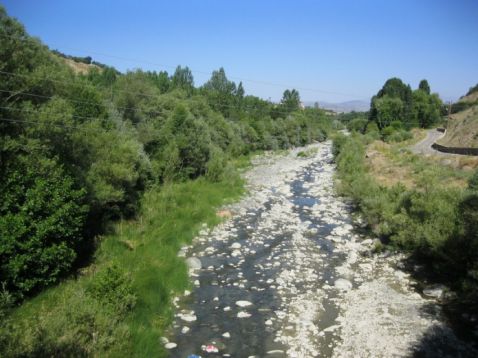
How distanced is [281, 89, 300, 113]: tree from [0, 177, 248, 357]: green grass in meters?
88.6

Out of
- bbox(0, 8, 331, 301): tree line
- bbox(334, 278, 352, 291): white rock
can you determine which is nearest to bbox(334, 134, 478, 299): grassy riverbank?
bbox(334, 278, 352, 291): white rock

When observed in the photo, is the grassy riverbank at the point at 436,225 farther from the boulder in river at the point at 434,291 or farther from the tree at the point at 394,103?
the tree at the point at 394,103

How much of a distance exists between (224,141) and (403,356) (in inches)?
1605

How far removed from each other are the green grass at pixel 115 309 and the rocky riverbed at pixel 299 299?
70 cm

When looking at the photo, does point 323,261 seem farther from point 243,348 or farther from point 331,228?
point 243,348

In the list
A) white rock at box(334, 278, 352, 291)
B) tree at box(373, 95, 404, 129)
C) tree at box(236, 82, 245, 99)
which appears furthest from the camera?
tree at box(236, 82, 245, 99)

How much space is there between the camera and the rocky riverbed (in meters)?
10.3

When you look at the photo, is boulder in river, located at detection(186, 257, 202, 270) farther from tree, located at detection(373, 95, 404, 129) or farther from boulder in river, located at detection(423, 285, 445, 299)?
tree, located at detection(373, 95, 404, 129)

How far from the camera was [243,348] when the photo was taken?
1031 cm

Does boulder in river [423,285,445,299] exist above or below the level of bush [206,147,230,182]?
below

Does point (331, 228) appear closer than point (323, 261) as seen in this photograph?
No

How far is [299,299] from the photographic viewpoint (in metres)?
13.1

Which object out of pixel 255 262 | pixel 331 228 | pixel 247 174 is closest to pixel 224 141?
pixel 247 174

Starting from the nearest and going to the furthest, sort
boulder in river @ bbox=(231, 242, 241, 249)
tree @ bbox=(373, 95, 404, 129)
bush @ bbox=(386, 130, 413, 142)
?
boulder in river @ bbox=(231, 242, 241, 249) < bush @ bbox=(386, 130, 413, 142) < tree @ bbox=(373, 95, 404, 129)
